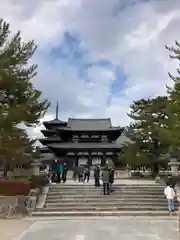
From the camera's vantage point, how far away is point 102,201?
19.8 m

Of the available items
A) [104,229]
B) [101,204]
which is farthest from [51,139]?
[104,229]

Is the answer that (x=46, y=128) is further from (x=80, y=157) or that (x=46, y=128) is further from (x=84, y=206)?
(x=84, y=206)

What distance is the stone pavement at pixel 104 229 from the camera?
36.7 feet

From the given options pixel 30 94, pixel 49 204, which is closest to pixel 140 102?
pixel 30 94

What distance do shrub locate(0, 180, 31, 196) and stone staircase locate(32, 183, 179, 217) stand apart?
4.25 ft

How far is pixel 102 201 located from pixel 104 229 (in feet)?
23.1

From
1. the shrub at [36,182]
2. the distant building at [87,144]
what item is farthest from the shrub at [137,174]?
the shrub at [36,182]

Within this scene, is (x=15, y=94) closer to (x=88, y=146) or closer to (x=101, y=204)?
(x=101, y=204)

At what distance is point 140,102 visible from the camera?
37.8 m

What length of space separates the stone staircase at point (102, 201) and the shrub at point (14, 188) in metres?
1.30

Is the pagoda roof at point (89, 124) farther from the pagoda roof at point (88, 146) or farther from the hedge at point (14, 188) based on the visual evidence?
the hedge at point (14, 188)

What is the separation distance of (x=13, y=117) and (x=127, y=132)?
21882mm

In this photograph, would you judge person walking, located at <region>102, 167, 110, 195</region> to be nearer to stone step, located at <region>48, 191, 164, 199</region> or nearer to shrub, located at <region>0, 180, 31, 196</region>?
stone step, located at <region>48, 191, 164, 199</region>

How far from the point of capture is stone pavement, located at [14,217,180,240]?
1120 centimetres
